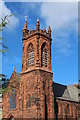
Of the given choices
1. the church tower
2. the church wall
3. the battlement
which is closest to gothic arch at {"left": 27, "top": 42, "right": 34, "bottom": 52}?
the church tower

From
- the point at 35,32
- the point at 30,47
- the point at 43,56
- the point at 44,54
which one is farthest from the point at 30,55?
the point at 35,32

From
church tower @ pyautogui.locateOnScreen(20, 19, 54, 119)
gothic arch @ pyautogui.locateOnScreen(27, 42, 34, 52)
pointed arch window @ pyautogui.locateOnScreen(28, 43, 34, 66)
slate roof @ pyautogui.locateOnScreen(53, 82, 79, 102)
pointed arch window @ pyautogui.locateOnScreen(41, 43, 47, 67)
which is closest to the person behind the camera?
church tower @ pyautogui.locateOnScreen(20, 19, 54, 119)

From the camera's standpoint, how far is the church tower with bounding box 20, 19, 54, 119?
3481cm

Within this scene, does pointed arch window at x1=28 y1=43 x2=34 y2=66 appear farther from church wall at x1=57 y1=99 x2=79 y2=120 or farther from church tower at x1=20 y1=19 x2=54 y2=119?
church wall at x1=57 y1=99 x2=79 y2=120

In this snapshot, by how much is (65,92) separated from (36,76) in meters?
14.7

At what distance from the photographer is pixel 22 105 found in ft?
123

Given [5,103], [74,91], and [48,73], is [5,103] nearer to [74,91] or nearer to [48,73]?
[48,73]

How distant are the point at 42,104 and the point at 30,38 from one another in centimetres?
1342

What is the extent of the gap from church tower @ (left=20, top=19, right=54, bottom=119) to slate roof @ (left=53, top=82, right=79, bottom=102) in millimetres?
6528

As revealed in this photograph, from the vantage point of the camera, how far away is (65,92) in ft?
158

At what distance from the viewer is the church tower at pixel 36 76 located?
34812mm

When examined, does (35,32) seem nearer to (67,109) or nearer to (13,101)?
(13,101)

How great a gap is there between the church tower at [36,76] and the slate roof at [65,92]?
21.4 ft

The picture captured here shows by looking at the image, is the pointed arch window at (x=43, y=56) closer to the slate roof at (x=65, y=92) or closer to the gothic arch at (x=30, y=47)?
the gothic arch at (x=30, y=47)
